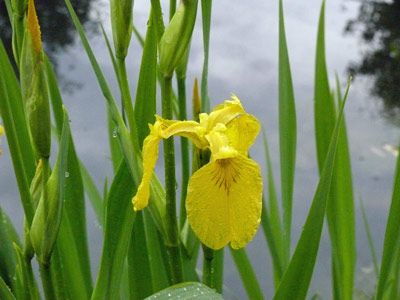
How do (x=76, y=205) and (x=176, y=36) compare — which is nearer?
(x=176, y=36)

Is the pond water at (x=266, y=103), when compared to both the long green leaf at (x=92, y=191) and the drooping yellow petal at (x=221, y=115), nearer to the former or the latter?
the long green leaf at (x=92, y=191)

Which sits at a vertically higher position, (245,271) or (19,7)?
(19,7)

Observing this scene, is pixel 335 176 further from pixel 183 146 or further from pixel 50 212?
pixel 50 212

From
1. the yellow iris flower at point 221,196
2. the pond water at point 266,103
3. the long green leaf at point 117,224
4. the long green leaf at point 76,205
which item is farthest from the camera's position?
the pond water at point 266,103

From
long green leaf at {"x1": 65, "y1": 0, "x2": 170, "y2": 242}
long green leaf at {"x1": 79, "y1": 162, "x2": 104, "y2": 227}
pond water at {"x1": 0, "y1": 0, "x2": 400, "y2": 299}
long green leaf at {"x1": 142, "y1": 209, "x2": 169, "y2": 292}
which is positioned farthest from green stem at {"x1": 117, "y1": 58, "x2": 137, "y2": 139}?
pond water at {"x1": 0, "y1": 0, "x2": 400, "y2": 299}

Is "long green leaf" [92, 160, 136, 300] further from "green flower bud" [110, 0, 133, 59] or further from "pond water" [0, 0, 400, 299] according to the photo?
"pond water" [0, 0, 400, 299]

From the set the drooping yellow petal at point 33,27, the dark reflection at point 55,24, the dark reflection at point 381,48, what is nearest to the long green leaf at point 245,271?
the drooping yellow petal at point 33,27

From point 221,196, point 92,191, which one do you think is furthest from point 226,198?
point 92,191
